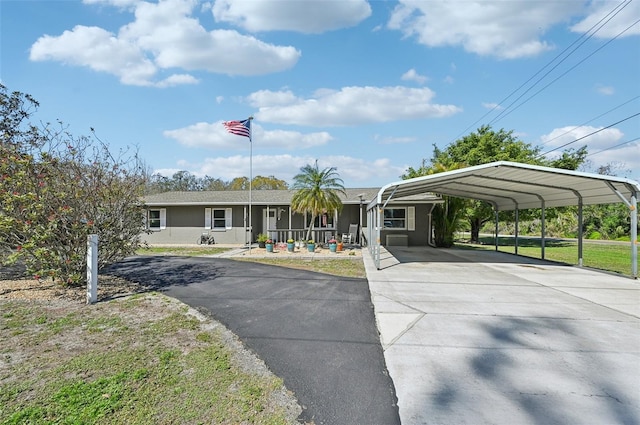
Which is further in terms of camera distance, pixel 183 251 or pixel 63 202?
pixel 183 251

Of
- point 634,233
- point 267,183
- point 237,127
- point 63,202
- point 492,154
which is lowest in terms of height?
point 634,233

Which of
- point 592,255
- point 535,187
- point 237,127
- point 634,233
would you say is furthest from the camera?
point 592,255

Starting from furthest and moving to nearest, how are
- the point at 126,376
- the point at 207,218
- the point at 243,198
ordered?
the point at 207,218 → the point at 243,198 → the point at 126,376

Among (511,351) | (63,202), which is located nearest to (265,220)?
(63,202)

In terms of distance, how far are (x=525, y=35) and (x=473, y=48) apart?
182cm

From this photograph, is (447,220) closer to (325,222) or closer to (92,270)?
(325,222)

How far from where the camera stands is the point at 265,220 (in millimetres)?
18031

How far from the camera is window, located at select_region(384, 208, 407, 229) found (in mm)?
17188

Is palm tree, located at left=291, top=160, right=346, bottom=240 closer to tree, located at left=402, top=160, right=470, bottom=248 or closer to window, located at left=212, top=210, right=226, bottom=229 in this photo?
window, located at left=212, top=210, right=226, bottom=229

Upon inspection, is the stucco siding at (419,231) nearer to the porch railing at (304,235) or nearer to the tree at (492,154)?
the porch railing at (304,235)

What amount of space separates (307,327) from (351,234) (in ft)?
40.9

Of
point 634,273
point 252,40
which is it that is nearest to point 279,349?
point 634,273

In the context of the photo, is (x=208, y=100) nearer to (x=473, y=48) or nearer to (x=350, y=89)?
(x=350, y=89)

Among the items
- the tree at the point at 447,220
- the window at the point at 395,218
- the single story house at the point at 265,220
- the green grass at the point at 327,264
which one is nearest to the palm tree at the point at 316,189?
the single story house at the point at 265,220
